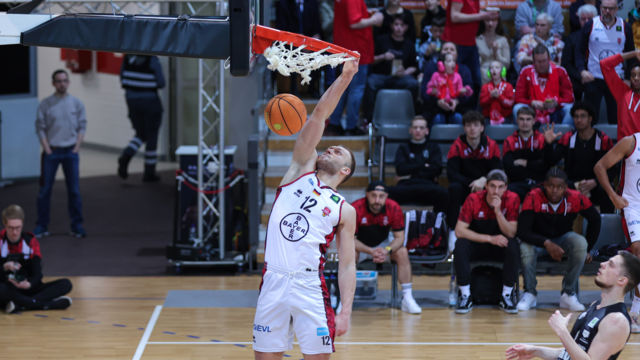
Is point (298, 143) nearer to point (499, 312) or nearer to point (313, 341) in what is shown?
point (313, 341)

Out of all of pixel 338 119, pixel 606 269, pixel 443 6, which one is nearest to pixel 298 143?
pixel 606 269

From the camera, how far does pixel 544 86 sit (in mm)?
11125

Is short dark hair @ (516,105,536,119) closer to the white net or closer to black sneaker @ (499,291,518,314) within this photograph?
black sneaker @ (499,291,518,314)

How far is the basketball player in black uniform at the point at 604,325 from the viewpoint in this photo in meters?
5.17

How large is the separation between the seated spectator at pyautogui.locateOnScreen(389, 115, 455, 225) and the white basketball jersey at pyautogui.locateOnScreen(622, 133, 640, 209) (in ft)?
6.71

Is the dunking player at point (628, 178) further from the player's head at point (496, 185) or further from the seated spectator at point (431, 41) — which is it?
the seated spectator at point (431, 41)

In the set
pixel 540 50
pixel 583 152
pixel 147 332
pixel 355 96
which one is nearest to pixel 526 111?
pixel 583 152

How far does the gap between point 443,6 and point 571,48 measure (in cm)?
205

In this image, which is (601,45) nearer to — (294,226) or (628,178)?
(628,178)

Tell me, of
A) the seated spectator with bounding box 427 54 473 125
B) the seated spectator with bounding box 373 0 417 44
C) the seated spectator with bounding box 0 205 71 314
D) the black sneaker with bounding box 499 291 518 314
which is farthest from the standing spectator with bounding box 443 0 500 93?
the seated spectator with bounding box 0 205 71 314

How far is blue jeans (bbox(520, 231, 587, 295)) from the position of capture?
29.9 ft

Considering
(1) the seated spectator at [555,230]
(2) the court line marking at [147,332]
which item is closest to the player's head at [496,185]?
(1) the seated spectator at [555,230]

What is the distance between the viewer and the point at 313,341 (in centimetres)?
531

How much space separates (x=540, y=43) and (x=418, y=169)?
106 inches
